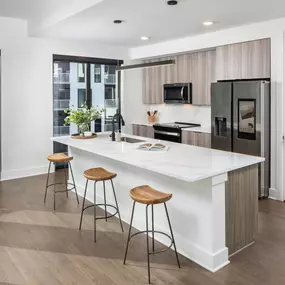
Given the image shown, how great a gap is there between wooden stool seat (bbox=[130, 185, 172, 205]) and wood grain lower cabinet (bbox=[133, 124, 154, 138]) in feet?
13.8

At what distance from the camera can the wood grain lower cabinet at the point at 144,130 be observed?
287 inches

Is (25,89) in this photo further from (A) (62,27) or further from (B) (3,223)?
(B) (3,223)

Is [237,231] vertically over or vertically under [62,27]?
under

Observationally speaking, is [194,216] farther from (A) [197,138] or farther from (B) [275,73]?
(A) [197,138]

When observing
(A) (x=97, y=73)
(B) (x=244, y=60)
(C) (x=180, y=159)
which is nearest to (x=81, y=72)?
(A) (x=97, y=73)

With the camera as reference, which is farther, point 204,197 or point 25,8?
point 25,8

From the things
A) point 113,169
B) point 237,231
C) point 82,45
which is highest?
point 82,45

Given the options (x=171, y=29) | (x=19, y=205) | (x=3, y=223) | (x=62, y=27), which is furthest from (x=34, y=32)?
(x=3, y=223)

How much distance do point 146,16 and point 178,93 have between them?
2.36 m

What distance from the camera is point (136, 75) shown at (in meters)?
7.80

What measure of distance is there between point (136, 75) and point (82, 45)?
1486 mm

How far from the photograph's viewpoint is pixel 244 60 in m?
5.08

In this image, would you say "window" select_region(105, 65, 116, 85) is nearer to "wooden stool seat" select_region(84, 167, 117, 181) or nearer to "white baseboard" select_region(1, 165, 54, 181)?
"white baseboard" select_region(1, 165, 54, 181)

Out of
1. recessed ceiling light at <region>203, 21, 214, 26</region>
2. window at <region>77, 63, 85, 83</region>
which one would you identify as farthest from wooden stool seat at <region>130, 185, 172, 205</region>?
window at <region>77, 63, 85, 83</region>
